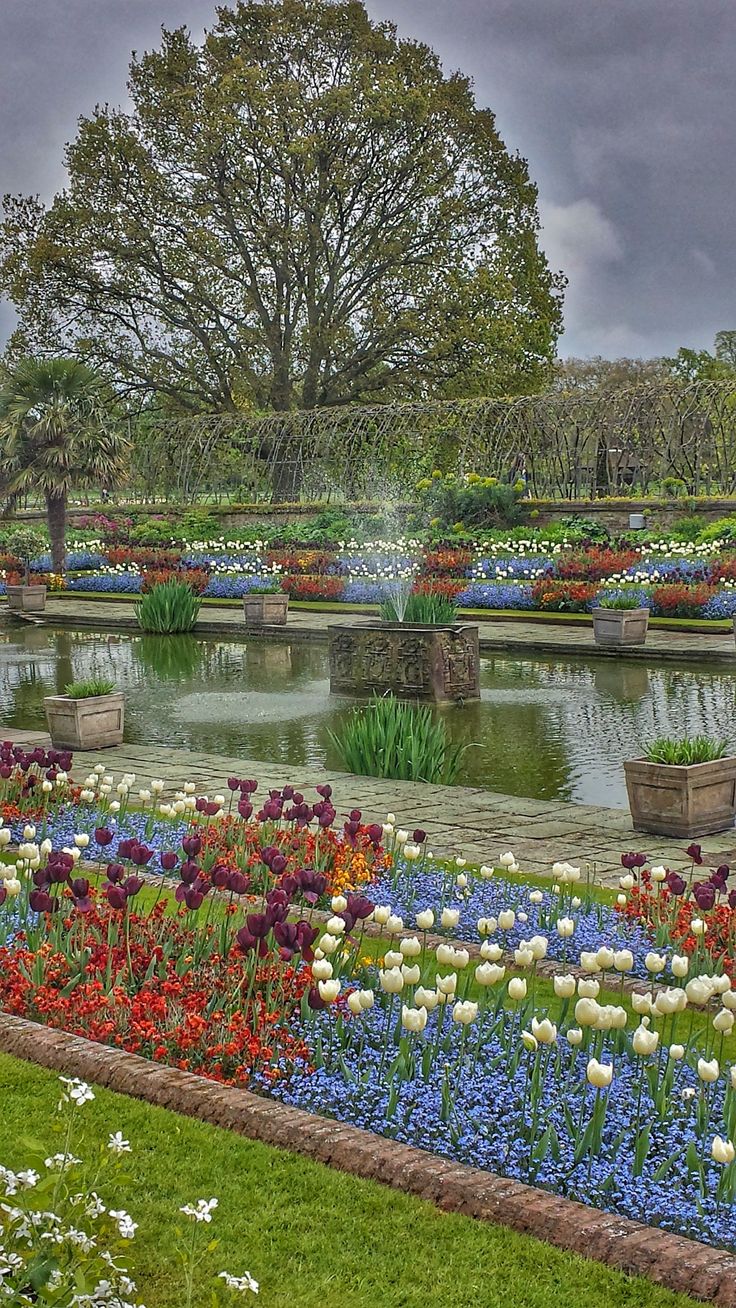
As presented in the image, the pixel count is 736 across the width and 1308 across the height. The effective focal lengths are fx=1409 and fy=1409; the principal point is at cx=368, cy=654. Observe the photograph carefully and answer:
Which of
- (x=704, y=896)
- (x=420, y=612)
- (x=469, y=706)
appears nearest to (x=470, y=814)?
(x=704, y=896)

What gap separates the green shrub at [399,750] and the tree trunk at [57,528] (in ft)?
73.2

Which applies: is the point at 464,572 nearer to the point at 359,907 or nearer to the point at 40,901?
the point at 40,901

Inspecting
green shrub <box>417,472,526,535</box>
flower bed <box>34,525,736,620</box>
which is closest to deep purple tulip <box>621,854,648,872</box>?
flower bed <box>34,525,736,620</box>

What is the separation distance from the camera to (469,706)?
Result: 14641mm

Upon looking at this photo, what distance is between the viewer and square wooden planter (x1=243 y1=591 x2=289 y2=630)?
22641 millimetres

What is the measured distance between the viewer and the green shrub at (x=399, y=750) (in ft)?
33.4

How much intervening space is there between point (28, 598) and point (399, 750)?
18.6m

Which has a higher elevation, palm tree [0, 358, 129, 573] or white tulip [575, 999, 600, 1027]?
palm tree [0, 358, 129, 573]

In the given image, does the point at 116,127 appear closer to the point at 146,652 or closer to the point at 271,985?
the point at 146,652

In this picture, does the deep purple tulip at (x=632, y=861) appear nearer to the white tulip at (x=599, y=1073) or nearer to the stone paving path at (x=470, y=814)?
the stone paving path at (x=470, y=814)

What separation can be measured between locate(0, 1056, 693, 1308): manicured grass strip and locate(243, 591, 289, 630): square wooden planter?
18484 millimetres

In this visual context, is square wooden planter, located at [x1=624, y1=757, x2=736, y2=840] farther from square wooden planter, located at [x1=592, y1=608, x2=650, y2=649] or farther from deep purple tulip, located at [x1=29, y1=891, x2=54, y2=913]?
square wooden planter, located at [x1=592, y1=608, x2=650, y2=649]

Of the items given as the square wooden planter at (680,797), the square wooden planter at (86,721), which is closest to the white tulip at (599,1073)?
the square wooden planter at (680,797)

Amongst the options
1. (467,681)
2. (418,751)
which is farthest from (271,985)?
(467,681)
